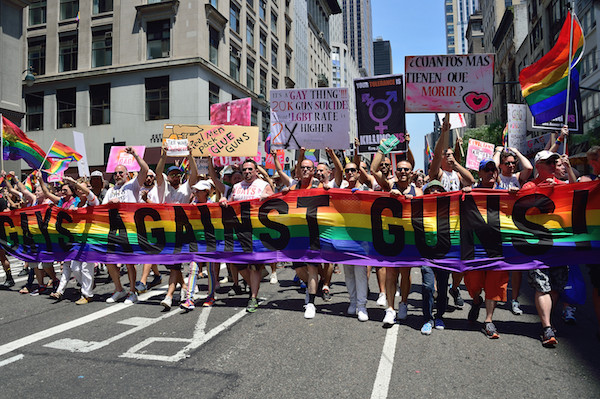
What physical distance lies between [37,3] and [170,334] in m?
33.5

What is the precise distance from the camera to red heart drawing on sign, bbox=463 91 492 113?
19.6 ft

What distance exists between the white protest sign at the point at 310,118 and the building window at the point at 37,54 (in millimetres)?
28531

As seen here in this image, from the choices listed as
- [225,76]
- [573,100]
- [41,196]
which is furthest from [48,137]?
[573,100]

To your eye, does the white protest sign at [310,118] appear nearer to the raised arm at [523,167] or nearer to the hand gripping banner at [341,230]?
the hand gripping banner at [341,230]

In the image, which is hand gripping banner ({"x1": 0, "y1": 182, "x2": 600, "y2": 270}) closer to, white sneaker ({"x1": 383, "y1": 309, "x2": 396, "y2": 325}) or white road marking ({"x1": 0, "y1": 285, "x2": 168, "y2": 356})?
white sneaker ({"x1": 383, "y1": 309, "x2": 396, "y2": 325})

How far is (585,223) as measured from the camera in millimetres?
4746

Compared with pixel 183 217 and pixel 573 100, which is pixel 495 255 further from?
pixel 183 217

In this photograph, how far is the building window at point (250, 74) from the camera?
111ft

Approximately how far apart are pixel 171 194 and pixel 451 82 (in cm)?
456

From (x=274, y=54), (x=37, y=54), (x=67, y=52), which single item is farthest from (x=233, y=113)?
(x=274, y=54)

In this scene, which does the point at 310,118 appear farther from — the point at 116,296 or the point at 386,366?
the point at 386,366

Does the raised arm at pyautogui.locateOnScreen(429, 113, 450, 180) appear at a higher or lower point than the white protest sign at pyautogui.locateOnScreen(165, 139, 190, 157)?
lower

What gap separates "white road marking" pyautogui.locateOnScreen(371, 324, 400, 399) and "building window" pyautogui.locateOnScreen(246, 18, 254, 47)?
32422 millimetres

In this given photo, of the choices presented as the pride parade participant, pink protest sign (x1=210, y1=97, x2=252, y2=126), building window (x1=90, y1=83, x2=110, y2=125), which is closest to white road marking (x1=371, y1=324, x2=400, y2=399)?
the pride parade participant
